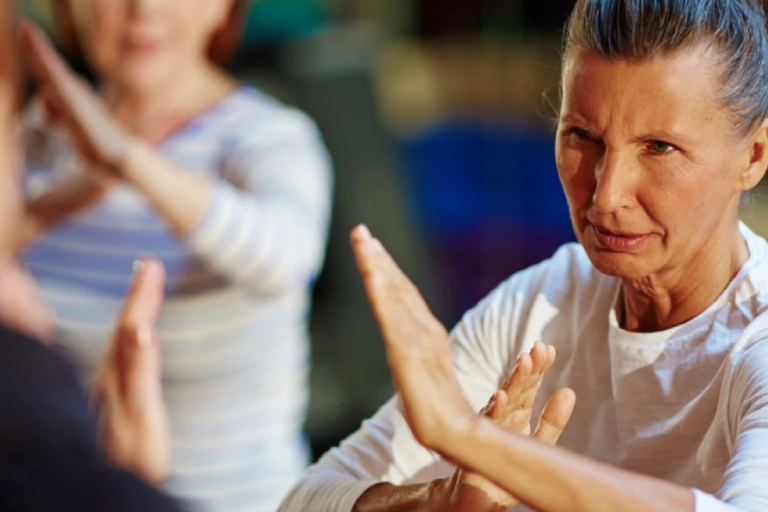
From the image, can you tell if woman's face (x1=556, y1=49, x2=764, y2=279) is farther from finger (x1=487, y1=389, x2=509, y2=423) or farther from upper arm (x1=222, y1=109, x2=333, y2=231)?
upper arm (x1=222, y1=109, x2=333, y2=231)

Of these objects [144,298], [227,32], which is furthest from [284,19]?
[144,298]

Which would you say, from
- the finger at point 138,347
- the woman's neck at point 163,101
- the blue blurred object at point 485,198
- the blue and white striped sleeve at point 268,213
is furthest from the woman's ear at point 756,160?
the blue blurred object at point 485,198

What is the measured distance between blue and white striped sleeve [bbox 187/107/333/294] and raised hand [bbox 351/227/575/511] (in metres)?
0.63

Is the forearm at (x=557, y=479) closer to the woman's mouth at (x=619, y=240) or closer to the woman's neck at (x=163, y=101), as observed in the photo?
the woman's mouth at (x=619, y=240)

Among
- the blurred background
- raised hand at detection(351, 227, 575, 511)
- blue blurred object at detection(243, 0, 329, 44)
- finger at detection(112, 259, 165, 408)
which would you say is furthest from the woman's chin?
blue blurred object at detection(243, 0, 329, 44)

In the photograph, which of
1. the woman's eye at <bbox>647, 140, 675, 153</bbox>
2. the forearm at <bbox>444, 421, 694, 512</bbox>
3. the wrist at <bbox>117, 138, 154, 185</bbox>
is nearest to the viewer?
the forearm at <bbox>444, 421, 694, 512</bbox>

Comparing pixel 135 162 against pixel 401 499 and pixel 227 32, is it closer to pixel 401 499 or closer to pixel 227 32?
pixel 227 32

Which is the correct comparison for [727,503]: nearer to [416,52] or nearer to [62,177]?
[62,177]

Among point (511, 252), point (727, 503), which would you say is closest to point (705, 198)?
point (727, 503)

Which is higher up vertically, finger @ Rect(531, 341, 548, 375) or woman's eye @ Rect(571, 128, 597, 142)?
woman's eye @ Rect(571, 128, 597, 142)

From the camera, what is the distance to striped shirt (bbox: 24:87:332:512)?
1.49 meters

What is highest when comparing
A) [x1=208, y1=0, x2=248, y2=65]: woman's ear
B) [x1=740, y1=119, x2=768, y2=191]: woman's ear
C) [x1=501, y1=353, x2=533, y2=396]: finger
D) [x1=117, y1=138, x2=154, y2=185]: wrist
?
[x1=208, y1=0, x2=248, y2=65]: woman's ear

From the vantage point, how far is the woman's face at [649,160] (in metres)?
0.82

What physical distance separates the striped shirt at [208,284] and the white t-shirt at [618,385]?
533mm
